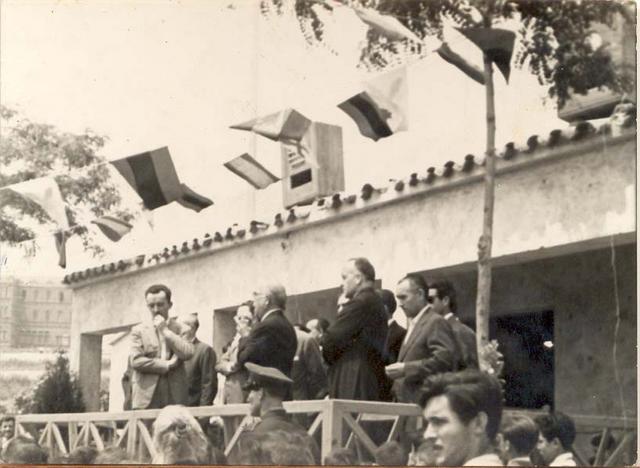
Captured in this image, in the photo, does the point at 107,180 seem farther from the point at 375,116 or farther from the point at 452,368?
the point at 452,368

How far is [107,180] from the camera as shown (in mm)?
6695

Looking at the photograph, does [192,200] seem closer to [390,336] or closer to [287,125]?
[287,125]

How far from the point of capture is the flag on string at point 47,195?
669cm

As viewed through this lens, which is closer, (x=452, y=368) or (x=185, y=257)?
(x=452, y=368)

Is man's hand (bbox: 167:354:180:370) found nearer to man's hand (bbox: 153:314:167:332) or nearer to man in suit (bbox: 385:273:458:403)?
man's hand (bbox: 153:314:167:332)

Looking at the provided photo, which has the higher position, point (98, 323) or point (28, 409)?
point (98, 323)

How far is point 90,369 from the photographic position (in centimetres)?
662

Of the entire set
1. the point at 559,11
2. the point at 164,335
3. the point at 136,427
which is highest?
the point at 559,11

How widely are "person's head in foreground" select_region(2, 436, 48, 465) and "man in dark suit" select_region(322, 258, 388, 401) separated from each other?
1.57 m

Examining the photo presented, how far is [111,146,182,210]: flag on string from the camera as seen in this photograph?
21.8ft

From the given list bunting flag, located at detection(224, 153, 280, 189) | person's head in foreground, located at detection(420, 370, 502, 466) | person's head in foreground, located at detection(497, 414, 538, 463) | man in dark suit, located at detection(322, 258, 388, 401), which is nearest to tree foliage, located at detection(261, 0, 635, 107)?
bunting flag, located at detection(224, 153, 280, 189)

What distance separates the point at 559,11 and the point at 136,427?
10.4 feet

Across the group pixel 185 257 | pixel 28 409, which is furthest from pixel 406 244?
pixel 28 409

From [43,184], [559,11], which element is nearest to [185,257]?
[43,184]
